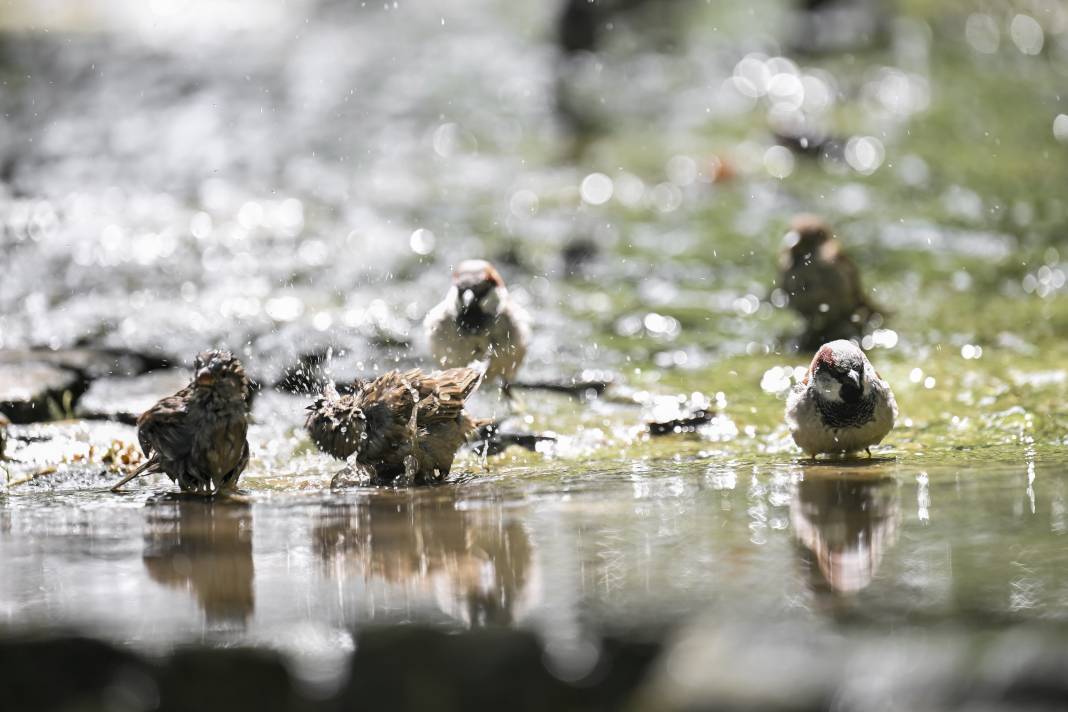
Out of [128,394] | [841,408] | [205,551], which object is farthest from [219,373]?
[841,408]

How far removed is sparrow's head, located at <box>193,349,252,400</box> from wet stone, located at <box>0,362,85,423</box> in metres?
1.64

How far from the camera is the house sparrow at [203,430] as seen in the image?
5.30m

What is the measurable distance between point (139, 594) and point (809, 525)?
212 cm

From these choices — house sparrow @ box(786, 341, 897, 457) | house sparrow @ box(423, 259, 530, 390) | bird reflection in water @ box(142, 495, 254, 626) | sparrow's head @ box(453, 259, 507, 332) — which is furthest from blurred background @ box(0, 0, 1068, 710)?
sparrow's head @ box(453, 259, 507, 332)

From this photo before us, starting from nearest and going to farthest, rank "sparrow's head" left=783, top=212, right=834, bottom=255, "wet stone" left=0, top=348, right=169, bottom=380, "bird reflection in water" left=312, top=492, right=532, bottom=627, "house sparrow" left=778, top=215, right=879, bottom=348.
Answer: "bird reflection in water" left=312, top=492, right=532, bottom=627 → "wet stone" left=0, top=348, right=169, bottom=380 → "house sparrow" left=778, top=215, right=879, bottom=348 → "sparrow's head" left=783, top=212, right=834, bottom=255

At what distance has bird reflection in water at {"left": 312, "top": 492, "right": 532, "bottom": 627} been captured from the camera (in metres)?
3.58

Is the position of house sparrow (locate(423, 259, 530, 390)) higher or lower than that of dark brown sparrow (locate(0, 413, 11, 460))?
higher

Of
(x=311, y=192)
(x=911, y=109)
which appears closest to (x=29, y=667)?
(x=311, y=192)

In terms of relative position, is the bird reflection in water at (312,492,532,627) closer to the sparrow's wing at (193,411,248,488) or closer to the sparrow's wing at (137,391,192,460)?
the sparrow's wing at (193,411,248,488)

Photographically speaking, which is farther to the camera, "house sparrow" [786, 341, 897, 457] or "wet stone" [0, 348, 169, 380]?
"wet stone" [0, 348, 169, 380]

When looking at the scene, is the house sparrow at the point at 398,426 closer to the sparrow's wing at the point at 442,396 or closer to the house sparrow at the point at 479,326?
the sparrow's wing at the point at 442,396

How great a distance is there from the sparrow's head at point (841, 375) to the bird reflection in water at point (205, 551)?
255cm

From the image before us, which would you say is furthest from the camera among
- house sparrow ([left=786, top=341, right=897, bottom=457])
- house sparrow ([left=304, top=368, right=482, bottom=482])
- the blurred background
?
house sparrow ([left=786, top=341, right=897, bottom=457])

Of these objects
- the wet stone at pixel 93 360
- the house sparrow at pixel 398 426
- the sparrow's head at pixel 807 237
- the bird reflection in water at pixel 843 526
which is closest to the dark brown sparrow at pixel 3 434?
the wet stone at pixel 93 360
